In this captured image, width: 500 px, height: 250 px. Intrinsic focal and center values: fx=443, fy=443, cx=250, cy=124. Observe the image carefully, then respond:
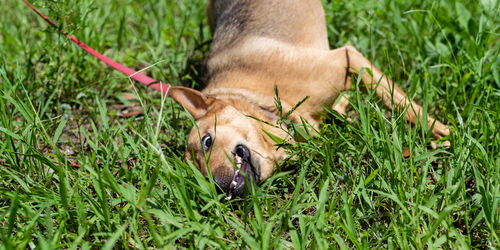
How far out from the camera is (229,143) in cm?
299

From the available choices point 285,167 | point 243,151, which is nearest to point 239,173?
point 243,151

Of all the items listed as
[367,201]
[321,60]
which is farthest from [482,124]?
[321,60]

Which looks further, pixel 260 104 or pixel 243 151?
pixel 260 104

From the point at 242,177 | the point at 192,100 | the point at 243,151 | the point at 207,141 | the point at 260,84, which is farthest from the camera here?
the point at 260,84

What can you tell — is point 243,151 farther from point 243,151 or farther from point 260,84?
point 260,84

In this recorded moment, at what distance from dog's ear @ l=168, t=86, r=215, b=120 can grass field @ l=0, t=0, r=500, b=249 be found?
0.17 m

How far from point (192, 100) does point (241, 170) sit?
0.69 m

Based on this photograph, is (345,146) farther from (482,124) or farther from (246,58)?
(246,58)

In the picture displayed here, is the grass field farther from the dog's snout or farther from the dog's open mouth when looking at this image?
the dog's snout

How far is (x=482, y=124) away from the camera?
2664 mm

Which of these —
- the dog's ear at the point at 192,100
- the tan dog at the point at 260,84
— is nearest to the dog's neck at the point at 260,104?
the tan dog at the point at 260,84

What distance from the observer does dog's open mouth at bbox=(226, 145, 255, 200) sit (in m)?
2.79

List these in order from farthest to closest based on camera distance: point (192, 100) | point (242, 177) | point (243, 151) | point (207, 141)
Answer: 1. point (192, 100)
2. point (207, 141)
3. point (243, 151)
4. point (242, 177)

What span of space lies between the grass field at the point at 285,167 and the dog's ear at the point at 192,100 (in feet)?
0.56
